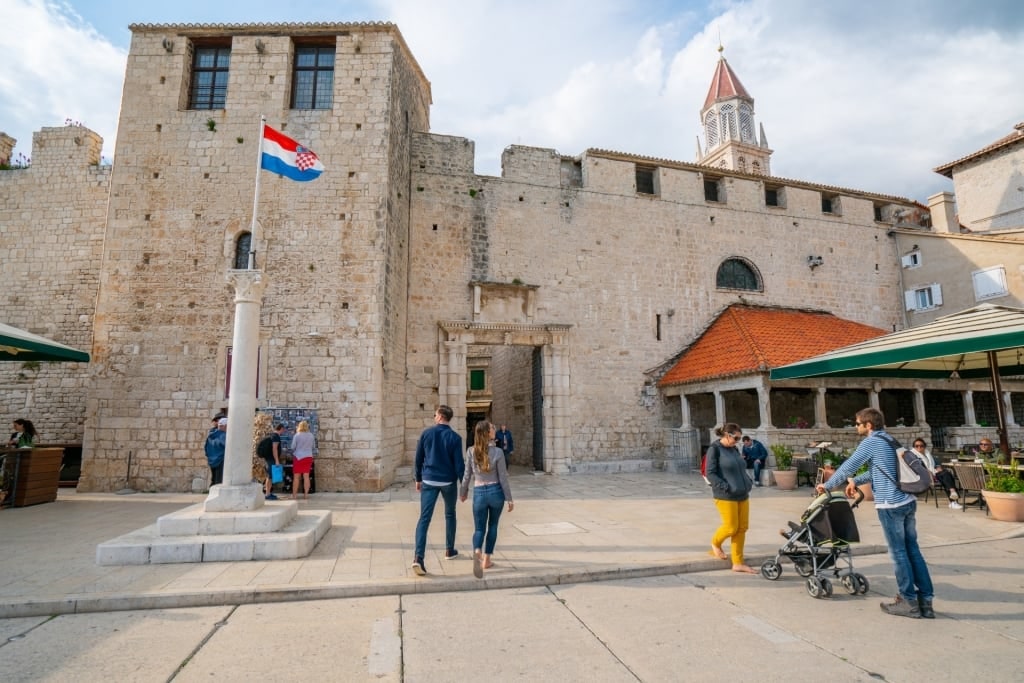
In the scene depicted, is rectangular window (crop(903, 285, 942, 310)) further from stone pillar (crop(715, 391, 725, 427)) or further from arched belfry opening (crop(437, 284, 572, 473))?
arched belfry opening (crop(437, 284, 572, 473))

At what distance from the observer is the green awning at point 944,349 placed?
7371 millimetres

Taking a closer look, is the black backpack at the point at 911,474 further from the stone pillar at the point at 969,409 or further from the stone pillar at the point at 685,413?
the stone pillar at the point at 969,409

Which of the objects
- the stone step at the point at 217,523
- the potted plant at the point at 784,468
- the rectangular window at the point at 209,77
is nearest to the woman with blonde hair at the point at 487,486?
the stone step at the point at 217,523

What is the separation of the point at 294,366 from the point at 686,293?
40.2 feet

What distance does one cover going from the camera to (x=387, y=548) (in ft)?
20.5

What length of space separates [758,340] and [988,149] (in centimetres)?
1519

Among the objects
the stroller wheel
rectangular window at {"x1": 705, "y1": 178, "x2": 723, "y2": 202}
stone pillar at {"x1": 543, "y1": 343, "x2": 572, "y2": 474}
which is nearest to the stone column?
the stroller wheel

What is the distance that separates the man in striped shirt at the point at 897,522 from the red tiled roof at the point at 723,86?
157 ft

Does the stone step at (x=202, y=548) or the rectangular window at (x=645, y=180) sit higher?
the rectangular window at (x=645, y=180)

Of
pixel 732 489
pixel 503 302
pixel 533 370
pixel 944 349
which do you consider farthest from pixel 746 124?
pixel 732 489

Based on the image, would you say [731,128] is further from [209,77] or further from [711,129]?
[209,77]

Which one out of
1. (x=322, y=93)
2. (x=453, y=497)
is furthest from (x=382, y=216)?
(x=453, y=497)

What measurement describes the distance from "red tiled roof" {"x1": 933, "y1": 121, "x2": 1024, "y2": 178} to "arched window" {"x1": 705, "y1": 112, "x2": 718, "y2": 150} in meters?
24.4

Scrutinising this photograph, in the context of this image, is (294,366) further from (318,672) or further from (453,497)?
(318,672)
